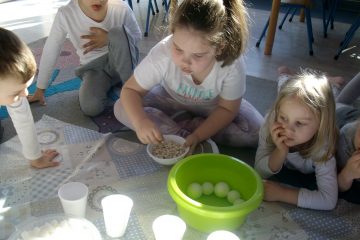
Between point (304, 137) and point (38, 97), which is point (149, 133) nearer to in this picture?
point (304, 137)

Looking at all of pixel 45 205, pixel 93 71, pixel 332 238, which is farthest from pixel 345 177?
pixel 93 71

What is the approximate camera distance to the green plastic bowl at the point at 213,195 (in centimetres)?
85

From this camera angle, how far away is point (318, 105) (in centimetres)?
97

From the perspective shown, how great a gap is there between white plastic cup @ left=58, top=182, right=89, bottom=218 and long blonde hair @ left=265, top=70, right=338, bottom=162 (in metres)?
0.58

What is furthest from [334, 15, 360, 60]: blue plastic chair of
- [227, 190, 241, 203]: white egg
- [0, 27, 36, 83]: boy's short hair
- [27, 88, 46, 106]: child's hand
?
[0, 27, 36, 83]: boy's short hair

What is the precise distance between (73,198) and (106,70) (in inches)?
32.3

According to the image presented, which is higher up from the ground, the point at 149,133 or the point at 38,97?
the point at 149,133

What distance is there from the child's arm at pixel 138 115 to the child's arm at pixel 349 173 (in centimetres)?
55

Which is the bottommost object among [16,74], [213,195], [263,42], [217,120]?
[263,42]

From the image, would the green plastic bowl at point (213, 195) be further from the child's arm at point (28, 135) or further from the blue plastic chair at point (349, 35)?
the blue plastic chair at point (349, 35)

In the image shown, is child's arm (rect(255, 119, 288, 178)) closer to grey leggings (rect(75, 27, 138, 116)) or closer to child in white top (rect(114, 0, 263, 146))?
child in white top (rect(114, 0, 263, 146))

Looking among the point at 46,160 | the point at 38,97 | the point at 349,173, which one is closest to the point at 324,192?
the point at 349,173

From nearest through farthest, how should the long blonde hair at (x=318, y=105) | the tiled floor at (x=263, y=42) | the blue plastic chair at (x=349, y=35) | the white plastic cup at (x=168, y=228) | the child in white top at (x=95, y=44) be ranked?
the white plastic cup at (x=168, y=228) < the long blonde hair at (x=318, y=105) < the child in white top at (x=95, y=44) < the tiled floor at (x=263, y=42) < the blue plastic chair at (x=349, y=35)

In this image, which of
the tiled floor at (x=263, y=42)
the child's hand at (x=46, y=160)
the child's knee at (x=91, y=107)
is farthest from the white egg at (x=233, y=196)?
the tiled floor at (x=263, y=42)
